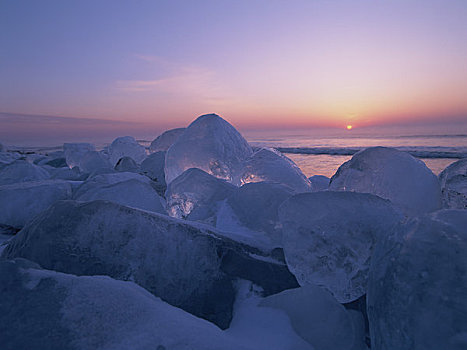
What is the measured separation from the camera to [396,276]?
724 mm

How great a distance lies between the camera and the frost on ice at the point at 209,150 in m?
3.07

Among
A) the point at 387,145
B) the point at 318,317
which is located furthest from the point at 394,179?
the point at 387,145

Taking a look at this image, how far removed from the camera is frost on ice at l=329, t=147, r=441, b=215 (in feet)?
5.37

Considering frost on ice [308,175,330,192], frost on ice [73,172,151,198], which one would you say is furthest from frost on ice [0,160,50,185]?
frost on ice [308,175,330,192]

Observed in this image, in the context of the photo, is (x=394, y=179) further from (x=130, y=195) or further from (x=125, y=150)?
(x=125, y=150)

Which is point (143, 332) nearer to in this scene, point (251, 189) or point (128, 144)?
point (251, 189)

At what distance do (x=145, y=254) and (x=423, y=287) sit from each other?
90cm

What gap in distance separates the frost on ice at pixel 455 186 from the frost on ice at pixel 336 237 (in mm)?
528

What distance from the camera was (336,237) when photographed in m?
1.12

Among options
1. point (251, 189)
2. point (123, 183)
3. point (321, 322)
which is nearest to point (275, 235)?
point (251, 189)

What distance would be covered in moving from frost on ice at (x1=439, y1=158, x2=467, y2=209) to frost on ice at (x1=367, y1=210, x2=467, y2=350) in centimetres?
83

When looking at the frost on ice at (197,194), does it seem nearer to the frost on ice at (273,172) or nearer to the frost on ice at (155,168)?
the frost on ice at (273,172)

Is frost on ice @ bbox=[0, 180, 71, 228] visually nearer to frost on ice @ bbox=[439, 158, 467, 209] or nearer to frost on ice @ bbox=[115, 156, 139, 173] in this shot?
frost on ice @ bbox=[115, 156, 139, 173]

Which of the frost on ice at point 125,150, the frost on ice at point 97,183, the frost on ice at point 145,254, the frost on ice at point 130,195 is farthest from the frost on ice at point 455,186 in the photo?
the frost on ice at point 125,150
